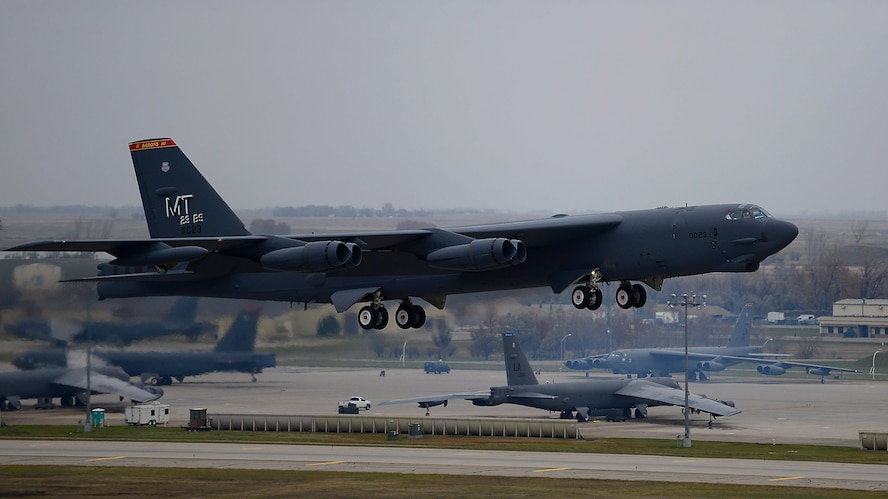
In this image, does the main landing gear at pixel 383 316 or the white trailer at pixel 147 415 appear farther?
the white trailer at pixel 147 415

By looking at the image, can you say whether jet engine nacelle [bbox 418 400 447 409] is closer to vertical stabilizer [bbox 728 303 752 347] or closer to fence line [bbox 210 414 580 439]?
fence line [bbox 210 414 580 439]

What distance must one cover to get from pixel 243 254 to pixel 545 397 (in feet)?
131

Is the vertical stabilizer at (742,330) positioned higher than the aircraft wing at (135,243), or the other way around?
the aircraft wing at (135,243)

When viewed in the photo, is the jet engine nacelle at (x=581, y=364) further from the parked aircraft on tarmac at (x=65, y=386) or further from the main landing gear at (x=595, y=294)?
the main landing gear at (x=595, y=294)

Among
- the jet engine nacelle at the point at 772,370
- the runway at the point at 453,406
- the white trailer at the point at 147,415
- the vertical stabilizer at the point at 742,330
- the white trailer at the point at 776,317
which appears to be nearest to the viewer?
the white trailer at the point at 147,415

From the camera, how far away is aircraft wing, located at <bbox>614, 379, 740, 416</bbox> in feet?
243

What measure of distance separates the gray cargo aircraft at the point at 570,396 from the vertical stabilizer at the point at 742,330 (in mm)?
31036

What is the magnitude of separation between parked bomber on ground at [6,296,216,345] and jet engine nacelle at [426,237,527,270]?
22.4 m

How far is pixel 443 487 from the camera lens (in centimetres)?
4166

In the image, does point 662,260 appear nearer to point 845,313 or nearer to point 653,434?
point 653,434

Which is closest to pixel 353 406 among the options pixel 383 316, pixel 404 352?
pixel 404 352

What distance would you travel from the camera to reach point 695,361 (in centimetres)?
10631

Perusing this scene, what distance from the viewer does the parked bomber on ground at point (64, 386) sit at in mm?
66000

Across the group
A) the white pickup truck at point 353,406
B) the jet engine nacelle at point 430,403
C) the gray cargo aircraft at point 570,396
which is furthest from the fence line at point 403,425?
the jet engine nacelle at point 430,403
